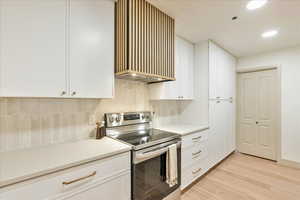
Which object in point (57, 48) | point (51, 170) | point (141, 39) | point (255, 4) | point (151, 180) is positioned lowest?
point (151, 180)

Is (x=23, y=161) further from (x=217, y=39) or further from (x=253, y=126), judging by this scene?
(x=253, y=126)

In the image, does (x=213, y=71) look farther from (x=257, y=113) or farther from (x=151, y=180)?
(x=151, y=180)

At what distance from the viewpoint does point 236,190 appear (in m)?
2.13

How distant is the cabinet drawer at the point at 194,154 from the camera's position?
2.02 metres

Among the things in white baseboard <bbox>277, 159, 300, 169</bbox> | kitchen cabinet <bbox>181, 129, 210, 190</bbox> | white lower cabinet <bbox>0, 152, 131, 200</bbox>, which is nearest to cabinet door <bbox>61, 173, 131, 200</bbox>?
white lower cabinet <bbox>0, 152, 131, 200</bbox>

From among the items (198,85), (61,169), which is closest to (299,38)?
(198,85)

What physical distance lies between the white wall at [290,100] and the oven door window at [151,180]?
2.75 metres

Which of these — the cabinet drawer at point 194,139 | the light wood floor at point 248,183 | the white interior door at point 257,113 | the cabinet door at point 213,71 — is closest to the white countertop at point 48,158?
the cabinet drawer at point 194,139

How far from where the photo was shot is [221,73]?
2898mm

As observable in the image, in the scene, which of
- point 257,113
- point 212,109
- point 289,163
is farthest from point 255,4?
point 289,163

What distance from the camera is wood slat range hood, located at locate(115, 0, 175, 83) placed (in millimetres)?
1524

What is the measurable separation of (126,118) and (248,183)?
88.0 inches

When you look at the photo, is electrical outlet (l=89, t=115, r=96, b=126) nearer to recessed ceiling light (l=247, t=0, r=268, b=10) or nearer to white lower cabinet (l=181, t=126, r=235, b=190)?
white lower cabinet (l=181, t=126, r=235, b=190)

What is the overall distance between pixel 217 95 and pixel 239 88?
4.37 feet
